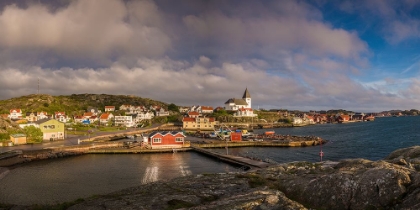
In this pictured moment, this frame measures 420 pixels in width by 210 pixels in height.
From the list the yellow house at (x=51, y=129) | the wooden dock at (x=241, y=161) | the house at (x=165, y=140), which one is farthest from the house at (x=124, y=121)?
the wooden dock at (x=241, y=161)

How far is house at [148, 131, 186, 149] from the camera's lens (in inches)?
2457

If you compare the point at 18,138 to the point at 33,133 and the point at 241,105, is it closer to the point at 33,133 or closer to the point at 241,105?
the point at 33,133

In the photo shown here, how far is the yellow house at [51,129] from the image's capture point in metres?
70.9

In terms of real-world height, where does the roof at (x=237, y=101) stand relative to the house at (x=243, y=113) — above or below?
above

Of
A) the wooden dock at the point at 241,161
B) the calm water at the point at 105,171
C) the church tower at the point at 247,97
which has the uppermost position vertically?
the church tower at the point at 247,97

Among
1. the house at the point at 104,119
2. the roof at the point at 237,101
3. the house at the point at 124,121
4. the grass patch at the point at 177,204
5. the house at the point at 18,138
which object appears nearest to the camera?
the grass patch at the point at 177,204

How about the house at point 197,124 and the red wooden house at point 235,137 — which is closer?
the red wooden house at point 235,137

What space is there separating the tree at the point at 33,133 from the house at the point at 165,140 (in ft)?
89.8

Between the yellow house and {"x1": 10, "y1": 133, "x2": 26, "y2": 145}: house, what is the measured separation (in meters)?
6.51

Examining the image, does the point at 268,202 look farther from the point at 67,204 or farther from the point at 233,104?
the point at 233,104

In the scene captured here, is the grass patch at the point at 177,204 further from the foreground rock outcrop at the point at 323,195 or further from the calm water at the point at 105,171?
the calm water at the point at 105,171

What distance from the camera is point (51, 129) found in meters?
72.1

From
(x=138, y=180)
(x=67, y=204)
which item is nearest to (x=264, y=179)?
(x=67, y=204)

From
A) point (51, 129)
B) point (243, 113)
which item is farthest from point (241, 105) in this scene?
point (51, 129)
